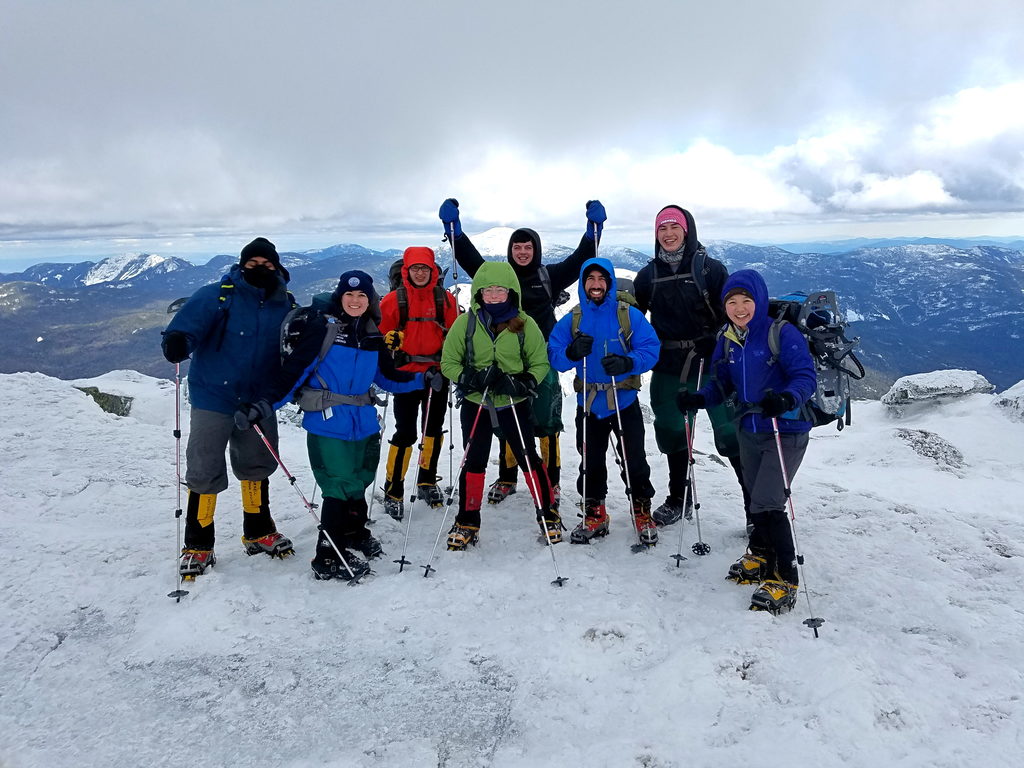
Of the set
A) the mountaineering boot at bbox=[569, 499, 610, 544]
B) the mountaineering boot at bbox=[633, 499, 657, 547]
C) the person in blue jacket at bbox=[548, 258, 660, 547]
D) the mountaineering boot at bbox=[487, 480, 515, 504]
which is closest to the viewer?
the person in blue jacket at bbox=[548, 258, 660, 547]

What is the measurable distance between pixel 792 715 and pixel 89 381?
76.3ft

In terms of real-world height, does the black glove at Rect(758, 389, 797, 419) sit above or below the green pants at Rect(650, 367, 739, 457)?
above

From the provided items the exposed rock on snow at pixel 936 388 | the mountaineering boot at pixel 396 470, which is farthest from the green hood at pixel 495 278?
the exposed rock on snow at pixel 936 388

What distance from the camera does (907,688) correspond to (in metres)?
4.86

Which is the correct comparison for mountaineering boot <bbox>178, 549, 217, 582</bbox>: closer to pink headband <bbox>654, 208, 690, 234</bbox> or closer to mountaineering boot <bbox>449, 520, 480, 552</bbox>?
mountaineering boot <bbox>449, 520, 480, 552</bbox>

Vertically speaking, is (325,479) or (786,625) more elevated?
(325,479)

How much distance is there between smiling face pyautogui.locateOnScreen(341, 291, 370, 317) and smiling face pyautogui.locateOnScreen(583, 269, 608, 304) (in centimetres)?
287

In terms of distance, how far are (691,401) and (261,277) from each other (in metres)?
5.49

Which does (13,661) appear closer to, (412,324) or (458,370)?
(458,370)

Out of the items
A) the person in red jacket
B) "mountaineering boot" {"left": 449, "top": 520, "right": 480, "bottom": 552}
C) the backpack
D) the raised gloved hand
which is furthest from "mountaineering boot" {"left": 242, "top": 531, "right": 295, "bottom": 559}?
the backpack

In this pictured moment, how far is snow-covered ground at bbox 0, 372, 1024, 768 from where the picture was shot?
450cm

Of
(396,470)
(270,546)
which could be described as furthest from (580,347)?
(270,546)

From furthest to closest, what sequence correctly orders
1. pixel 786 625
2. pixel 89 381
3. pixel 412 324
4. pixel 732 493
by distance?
pixel 89 381 → pixel 732 493 → pixel 412 324 → pixel 786 625

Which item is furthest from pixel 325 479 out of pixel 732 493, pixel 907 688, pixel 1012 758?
pixel 732 493
